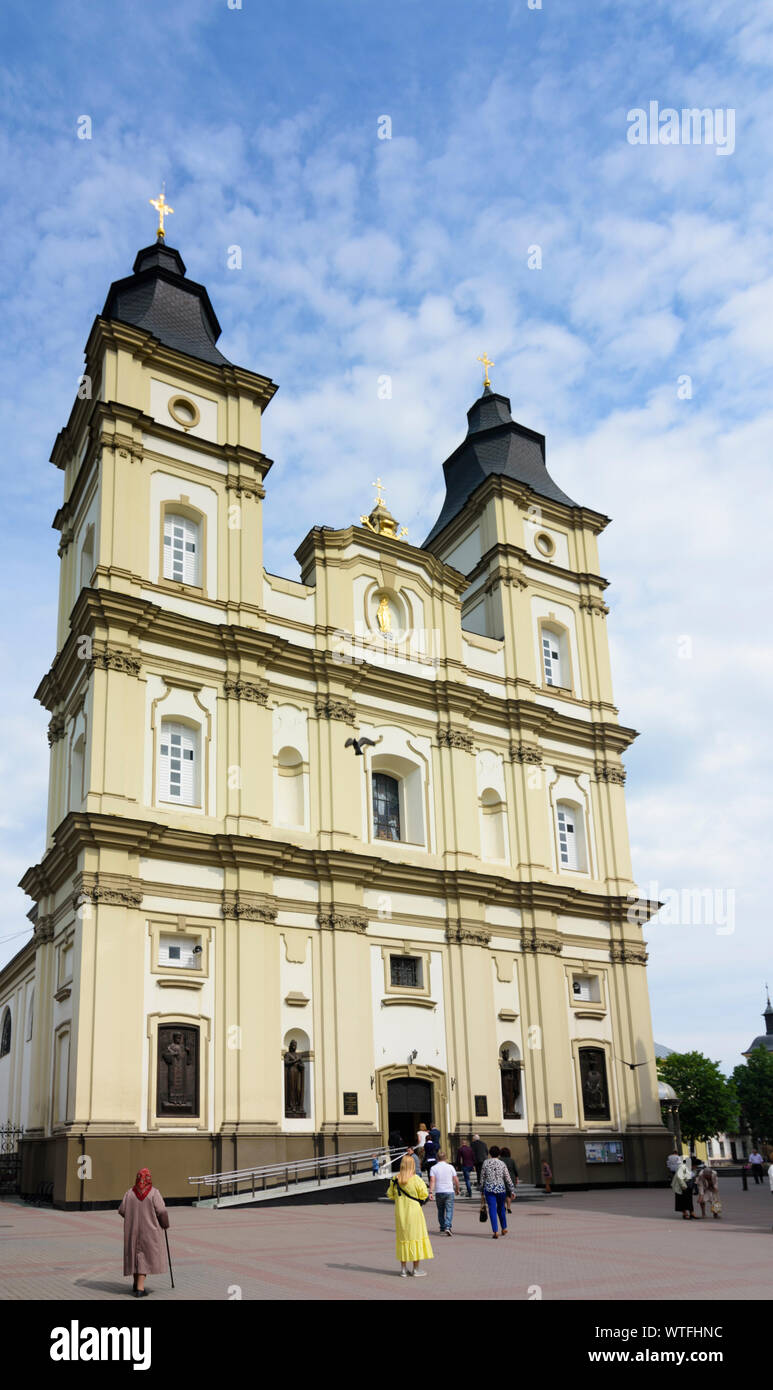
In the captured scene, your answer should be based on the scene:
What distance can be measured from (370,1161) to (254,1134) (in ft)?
10.2

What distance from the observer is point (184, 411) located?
34.1 meters

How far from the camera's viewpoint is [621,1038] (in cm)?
3691

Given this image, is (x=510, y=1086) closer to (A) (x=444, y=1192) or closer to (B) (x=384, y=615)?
(B) (x=384, y=615)

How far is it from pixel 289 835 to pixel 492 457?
1885cm

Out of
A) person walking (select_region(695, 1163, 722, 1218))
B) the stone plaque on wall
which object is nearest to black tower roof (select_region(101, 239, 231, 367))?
the stone plaque on wall

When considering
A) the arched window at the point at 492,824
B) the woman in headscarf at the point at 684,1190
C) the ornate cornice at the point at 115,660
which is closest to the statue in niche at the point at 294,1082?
the arched window at the point at 492,824

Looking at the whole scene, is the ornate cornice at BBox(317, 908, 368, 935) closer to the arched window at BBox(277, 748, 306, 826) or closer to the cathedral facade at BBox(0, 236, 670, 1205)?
the cathedral facade at BBox(0, 236, 670, 1205)

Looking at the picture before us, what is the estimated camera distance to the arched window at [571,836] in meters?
38.6

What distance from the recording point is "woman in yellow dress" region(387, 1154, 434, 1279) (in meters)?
13.6

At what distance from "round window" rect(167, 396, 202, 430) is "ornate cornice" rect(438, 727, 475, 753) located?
38.5 feet

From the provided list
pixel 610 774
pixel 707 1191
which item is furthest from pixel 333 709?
pixel 707 1191

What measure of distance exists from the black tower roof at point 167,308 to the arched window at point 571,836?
17976mm
